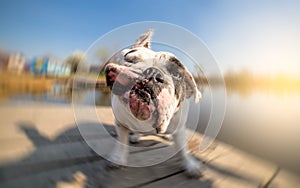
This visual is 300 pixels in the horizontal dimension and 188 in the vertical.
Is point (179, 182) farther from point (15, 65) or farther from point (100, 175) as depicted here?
point (15, 65)

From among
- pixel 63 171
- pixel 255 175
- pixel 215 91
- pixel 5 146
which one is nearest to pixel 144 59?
pixel 215 91

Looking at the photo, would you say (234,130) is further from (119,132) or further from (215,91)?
(119,132)

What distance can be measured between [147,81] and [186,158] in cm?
46

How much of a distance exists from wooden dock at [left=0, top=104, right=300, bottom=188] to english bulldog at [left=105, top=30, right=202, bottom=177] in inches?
6.5

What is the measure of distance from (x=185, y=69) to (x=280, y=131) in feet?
2.64

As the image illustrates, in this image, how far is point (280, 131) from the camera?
1167mm

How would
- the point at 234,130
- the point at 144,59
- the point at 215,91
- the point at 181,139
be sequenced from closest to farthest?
1. the point at 144,59
2. the point at 215,91
3. the point at 181,139
4. the point at 234,130

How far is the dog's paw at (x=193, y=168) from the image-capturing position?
2.80 feet

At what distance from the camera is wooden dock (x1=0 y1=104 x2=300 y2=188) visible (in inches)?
25.2

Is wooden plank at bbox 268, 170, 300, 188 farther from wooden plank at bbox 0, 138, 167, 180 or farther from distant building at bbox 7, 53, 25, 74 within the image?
distant building at bbox 7, 53, 25, 74

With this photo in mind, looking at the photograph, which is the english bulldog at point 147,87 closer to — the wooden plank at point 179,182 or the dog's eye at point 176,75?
the dog's eye at point 176,75

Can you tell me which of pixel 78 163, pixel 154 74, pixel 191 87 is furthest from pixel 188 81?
pixel 78 163

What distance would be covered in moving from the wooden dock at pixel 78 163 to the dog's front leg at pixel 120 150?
31 millimetres

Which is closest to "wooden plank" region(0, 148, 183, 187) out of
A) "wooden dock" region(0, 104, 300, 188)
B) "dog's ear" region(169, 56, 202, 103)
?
"wooden dock" region(0, 104, 300, 188)
